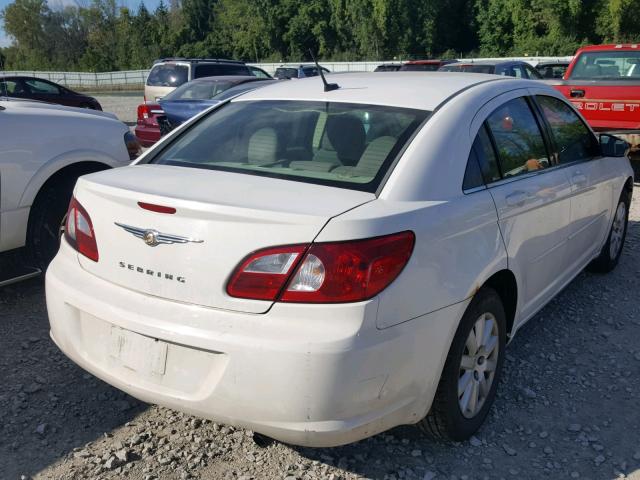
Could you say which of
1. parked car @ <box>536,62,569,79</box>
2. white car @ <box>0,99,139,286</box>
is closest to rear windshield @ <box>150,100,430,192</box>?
white car @ <box>0,99,139,286</box>

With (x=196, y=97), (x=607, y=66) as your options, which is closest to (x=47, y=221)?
(x=196, y=97)

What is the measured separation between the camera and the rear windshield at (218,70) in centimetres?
1489

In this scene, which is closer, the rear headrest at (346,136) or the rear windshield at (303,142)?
the rear windshield at (303,142)

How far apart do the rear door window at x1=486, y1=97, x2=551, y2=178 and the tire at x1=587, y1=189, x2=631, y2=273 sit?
68.7 inches

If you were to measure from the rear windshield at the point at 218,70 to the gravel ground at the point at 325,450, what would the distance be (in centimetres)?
1176

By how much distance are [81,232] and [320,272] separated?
1216 millimetres

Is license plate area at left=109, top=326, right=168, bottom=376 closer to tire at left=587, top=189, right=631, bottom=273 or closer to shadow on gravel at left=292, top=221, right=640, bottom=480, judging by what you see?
shadow on gravel at left=292, top=221, right=640, bottom=480

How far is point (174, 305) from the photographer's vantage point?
8.18 feet

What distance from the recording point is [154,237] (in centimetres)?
254

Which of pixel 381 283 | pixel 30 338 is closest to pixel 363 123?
pixel 381 283

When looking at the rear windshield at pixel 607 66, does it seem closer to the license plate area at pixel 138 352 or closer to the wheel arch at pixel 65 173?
the wheel arch at pixel 65 173

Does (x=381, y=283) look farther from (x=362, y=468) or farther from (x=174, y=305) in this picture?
(x=362, y=468)

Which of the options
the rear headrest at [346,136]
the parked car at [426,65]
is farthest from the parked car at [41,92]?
the rear headrest at [346,136]

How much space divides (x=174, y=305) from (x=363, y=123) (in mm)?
1285
